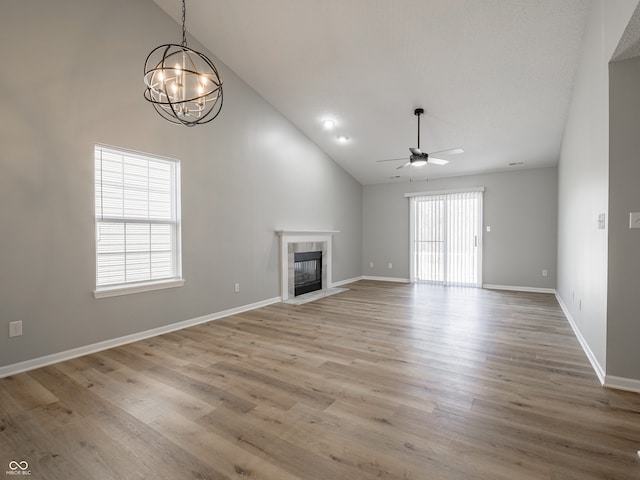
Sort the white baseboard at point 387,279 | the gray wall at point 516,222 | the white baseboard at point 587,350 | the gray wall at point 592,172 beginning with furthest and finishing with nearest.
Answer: the white baseboard at point 387,279 < the gray wall at point 516,222 < the white baseboard at point 587,350 < the gray wall at point 592,172

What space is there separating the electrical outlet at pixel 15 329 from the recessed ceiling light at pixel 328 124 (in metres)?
4.92

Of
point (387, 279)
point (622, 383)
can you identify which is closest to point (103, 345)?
point (622, 383)

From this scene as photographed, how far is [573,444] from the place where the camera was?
1.83m

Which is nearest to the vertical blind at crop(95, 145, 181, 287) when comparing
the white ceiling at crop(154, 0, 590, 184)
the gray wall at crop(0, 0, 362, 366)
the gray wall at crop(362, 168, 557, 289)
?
the gray wall at crop(0, 0, 362, 366)

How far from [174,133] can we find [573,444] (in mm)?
4673

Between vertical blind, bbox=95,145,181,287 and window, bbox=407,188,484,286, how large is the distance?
575 cm

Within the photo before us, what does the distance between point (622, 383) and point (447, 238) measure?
543 centimetres

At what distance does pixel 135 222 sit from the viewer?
151 inches

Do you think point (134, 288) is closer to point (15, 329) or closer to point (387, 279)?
point (15, 329)

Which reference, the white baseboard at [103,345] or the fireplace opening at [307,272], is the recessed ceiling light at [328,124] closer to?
the fireplace opening at [307,272]

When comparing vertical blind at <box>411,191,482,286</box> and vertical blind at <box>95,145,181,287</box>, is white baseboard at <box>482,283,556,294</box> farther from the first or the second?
vertical blind at <box>95,145,181,287</box>

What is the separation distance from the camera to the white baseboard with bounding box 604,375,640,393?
2.46 m

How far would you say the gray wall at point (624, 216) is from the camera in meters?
2.42

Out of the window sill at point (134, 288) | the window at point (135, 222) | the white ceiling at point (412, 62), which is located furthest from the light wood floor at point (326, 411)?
the white ceiling at point (412, 62)
